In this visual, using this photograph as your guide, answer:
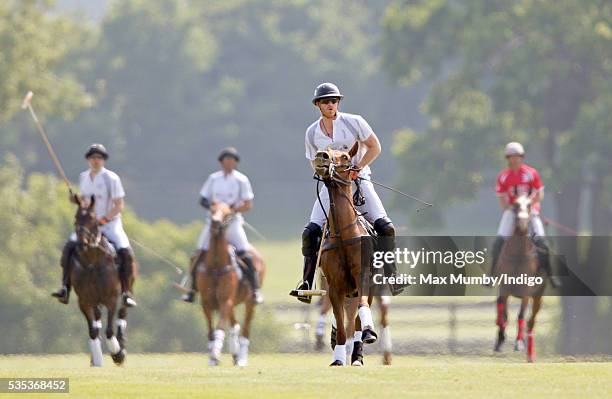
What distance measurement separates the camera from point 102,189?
26250 mm

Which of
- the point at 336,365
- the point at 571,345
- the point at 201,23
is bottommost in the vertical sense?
the point at 336,365

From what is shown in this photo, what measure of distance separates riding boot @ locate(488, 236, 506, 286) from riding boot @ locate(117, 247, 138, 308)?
16.2 ft

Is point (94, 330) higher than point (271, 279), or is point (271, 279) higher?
point (271, 279)

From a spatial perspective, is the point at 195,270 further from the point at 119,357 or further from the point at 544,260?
the point at 544,260

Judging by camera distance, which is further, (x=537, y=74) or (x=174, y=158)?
(x=174, y=158)

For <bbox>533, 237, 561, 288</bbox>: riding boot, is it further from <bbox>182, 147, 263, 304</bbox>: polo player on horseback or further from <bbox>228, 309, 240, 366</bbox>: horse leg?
<bbox>228, 309, 240, 366</bbox>: horse leg

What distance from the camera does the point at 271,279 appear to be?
84125 millimetres

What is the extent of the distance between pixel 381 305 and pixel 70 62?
7168 centimetres

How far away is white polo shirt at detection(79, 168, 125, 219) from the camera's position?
86.1 ft

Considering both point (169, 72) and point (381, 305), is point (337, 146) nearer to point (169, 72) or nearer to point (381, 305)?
point (381, 305)

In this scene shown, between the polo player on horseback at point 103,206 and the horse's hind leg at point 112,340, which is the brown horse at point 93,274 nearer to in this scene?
the horse's hind leg at point 112,340

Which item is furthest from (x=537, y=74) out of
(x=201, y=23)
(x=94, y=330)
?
(x=201, y=23)

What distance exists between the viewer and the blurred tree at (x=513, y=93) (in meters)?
53.6

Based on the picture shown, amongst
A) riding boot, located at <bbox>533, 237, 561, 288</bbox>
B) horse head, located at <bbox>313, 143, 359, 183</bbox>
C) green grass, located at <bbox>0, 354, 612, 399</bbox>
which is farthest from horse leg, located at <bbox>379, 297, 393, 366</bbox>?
horse head, located at <bbox>313, 143, 359, 183</bbox>
